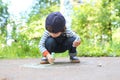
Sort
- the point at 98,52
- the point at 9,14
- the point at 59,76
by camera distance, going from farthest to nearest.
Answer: the point at 9,14
the point at 98,52
the point at 59,76

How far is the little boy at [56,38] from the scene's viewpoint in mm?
4906

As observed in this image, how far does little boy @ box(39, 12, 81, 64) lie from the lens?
4.91 m

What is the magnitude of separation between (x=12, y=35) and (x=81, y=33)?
299 inches


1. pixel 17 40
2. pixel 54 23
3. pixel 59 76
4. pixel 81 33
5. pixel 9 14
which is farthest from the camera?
pixel 81 33

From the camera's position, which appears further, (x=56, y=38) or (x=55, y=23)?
(x=56, y=38)

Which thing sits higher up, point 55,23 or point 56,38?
point 55,23

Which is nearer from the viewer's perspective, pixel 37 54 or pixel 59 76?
pixel 59 76

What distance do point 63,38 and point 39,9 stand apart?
13.6m

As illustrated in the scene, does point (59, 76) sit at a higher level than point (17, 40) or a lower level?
higher

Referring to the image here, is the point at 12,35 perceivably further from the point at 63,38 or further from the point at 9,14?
the point at 63,38

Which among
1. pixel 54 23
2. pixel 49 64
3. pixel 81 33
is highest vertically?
pixel 54 23

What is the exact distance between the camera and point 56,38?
5.07m

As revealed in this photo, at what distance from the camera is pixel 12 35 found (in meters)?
9.13

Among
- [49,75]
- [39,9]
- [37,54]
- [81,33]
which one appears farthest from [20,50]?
[39,9]
